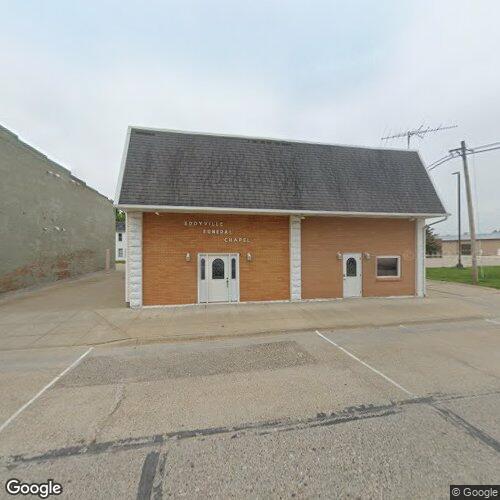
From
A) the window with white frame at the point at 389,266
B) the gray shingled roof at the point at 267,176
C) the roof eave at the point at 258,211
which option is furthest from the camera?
the window with white frame at the point at 389,266

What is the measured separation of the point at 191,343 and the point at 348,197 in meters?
8.46

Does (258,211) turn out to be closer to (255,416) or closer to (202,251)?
(202,251)

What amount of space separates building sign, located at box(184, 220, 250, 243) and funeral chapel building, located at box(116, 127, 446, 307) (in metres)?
0.04

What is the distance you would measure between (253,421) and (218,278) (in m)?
7.68

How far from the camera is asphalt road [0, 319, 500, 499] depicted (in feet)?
8.42

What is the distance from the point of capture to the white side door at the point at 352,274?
39.4ft

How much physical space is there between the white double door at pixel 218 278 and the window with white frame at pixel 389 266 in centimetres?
619

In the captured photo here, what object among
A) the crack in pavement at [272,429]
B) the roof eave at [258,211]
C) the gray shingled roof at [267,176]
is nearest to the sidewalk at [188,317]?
the roof eave at [258,211]

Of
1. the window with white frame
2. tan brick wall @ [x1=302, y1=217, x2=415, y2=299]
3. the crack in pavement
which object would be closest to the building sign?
tan brick wall @ [x1=302, y1=217, x2=415, y2=299]

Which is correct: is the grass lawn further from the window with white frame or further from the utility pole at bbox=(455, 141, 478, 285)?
the window with white frame

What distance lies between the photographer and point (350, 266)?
1214cm

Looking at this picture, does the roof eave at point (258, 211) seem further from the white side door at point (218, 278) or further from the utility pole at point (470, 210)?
the utility pole at point (470, 210)


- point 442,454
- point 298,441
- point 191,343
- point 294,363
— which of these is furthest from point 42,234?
point 442,454

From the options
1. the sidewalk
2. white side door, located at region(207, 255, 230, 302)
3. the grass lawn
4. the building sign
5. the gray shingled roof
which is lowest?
the sidewalk
